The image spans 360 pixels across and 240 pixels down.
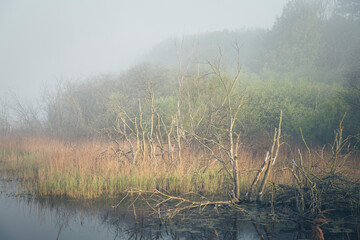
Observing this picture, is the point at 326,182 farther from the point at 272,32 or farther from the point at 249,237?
the point at 272,32

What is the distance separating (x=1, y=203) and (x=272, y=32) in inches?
1244

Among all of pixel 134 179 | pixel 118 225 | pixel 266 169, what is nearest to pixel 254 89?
pixel 134 179

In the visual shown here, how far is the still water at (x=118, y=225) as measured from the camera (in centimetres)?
493

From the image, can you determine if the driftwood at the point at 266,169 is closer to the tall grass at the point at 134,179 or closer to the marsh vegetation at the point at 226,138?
the marsh vegetation at the point at 226,138

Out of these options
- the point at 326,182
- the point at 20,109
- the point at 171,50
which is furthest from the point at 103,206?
the point at 171,50

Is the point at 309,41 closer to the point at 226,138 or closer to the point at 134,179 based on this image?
the point at 226,138

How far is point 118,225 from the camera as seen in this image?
545 cm

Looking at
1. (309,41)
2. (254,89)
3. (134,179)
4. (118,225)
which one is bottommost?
(118,225)

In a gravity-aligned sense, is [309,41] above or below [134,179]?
above

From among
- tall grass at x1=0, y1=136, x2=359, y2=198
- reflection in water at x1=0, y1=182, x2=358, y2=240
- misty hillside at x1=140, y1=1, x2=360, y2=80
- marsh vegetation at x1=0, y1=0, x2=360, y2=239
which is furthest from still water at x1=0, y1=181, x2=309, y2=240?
misty hillside at x1=140, y1=1, x2=360, y2=80

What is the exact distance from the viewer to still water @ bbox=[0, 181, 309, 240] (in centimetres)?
493

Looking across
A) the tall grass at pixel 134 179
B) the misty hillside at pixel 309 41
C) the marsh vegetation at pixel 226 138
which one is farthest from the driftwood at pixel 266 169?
the misty hillside at pixel 309 41

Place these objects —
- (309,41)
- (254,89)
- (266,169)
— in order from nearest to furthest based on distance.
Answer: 1. (266,169)
2. (254,89)
3. (309,41)

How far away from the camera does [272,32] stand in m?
33.2
